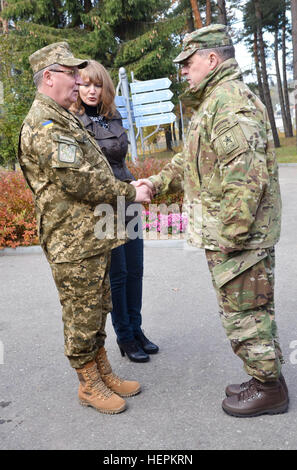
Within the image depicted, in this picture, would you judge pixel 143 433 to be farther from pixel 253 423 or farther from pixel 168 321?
pixel 168 321

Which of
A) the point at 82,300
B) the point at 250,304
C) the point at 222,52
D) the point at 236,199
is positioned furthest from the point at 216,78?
the point at 82,300

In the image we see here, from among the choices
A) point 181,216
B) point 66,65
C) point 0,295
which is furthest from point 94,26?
point 66,65

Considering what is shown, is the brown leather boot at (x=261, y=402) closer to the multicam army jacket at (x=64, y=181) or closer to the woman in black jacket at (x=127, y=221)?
the woman in black jacket at (x=127, y=221)

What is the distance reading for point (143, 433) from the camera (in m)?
2.54

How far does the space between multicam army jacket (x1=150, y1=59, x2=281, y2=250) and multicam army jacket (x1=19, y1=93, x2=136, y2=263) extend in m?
0.45

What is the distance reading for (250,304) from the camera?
247 cm

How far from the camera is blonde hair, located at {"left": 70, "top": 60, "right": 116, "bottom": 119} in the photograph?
2959 mm

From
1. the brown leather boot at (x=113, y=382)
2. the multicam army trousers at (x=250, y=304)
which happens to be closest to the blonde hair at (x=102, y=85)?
the multicam army trousers at (x=250, y=304)

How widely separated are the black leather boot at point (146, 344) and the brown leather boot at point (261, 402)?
99 cm

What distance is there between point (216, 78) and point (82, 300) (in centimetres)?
140

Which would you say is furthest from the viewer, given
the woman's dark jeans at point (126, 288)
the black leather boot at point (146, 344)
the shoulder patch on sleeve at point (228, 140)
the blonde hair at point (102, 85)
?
the black leather boot at point (146, 344)

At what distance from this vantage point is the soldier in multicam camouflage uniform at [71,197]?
2381 mm

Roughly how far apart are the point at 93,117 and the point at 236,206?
4.35 feet

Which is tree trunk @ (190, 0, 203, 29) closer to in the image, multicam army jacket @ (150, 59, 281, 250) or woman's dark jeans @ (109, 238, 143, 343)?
woman's dark jeans @ (109, 238, 143, 343)
